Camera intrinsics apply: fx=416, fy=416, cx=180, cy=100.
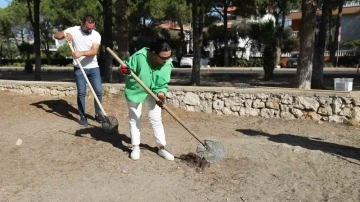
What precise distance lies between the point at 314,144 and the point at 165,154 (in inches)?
88.1

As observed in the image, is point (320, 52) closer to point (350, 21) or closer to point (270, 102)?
point (270, 102)

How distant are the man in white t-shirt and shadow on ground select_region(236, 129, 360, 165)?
8.23 feet

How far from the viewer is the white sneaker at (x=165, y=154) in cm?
492

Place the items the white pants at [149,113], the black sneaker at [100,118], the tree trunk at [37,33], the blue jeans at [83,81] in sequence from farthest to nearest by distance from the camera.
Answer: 1. the tree trunk at [37,33]
2. the blue jeans at [83,81]
3. the black sneaker at [100,118]
4. the white pants at [149,113]

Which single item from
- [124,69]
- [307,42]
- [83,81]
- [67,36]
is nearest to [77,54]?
[67,36]

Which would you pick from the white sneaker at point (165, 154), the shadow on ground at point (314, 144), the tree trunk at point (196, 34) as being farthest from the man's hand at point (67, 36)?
the tree trunk at point (196, 34)

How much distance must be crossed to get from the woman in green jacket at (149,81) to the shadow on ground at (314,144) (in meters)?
1.98

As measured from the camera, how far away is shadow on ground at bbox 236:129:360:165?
5.31 metres

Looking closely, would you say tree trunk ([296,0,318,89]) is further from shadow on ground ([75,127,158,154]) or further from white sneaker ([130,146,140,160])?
white sneaker ([130,146,140,160])

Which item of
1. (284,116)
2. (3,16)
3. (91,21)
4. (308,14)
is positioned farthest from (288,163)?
(3,16)

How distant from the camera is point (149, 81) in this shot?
4688 mm

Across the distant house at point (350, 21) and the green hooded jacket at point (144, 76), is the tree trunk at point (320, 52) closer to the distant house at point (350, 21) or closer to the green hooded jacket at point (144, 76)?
the green hooded jacket at point (144, 76)

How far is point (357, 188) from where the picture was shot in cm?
415

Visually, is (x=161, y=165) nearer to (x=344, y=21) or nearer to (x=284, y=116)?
(x=284, y=116)
